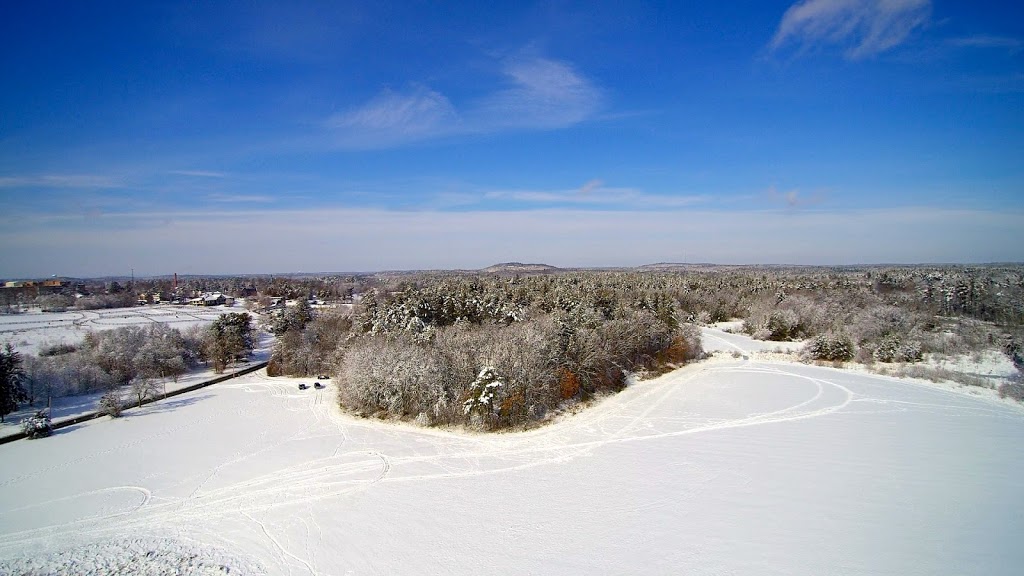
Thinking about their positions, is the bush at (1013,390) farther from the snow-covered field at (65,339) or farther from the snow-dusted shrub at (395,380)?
the snow-covered field at (65,339)

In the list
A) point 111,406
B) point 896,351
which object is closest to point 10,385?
point 111,406

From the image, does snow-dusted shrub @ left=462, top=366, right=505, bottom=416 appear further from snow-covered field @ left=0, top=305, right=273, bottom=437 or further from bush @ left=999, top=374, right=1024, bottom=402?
bush @ left=999, top=374, right=1024, bottom=402

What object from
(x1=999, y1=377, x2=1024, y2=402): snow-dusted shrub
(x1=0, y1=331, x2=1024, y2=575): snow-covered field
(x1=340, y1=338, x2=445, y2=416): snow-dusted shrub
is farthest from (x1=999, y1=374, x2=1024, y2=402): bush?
(x1=340, y1=338, x2=445, y2=416): snow-dusted shrub

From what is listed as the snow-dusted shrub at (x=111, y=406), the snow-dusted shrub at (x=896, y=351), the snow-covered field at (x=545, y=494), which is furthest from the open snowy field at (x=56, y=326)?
the snow-dusted shrub at (x=896, y=351)

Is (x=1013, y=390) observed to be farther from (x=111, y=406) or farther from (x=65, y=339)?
(x=65, y=339)

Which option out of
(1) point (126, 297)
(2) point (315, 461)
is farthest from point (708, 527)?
(1) point (126, 297)

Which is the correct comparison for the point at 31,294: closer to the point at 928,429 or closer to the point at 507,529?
the point at 507,529
